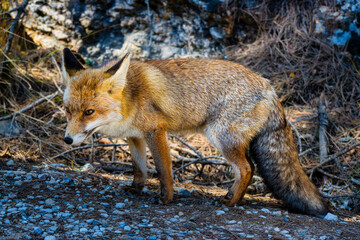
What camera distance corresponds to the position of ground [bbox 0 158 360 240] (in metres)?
3.02

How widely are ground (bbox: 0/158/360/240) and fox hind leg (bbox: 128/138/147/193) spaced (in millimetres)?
130

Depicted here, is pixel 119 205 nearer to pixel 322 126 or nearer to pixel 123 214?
pixel 123 214

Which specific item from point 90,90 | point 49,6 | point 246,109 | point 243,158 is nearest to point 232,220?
point 243,158

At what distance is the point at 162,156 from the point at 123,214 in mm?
800

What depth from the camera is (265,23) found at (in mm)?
7410

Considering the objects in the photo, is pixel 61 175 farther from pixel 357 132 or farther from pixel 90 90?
pixel 357 132

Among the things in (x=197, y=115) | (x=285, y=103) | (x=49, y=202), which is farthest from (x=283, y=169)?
(x=285, y=103)

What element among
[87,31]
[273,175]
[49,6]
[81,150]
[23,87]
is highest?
[49,6]

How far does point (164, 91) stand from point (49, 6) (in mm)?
4842

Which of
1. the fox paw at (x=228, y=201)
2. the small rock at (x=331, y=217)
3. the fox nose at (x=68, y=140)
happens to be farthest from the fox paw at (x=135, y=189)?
the small rock at (x=331, y=217)

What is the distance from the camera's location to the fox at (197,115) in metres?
3.79

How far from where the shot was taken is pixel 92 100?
3629mm

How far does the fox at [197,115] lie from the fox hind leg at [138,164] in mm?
12

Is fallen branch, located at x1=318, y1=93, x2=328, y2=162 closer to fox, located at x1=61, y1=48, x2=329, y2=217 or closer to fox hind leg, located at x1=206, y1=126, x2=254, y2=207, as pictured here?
fox, located at x1=61, y1=48, x2=329, y2=217
